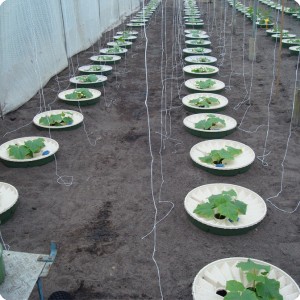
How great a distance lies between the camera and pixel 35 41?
700 centimetres

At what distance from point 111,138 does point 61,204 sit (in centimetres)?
172

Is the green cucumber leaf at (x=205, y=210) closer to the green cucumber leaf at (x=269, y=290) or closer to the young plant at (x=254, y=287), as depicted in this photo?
the young plant at (x=254, y=287)

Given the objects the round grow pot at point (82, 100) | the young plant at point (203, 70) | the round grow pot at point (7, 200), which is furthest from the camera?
the young plant at point (203, 70)

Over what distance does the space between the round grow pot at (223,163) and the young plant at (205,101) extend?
134 cm

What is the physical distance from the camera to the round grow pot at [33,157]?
4504 millimetres

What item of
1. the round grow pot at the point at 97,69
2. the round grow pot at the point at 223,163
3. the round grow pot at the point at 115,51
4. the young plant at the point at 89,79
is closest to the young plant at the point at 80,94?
the young plant at the point at 89,79

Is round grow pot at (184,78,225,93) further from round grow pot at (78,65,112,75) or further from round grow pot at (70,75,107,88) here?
round grow pot at (78,65,112,75)

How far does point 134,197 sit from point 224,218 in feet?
3.35

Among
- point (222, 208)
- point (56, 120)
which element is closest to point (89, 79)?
point (56, 120)

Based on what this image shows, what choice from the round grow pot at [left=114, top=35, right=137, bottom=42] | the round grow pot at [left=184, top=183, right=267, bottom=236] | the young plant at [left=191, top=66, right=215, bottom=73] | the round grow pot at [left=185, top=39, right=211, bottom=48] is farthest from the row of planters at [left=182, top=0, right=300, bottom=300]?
the round grow pot at [left=114, top=35, right=137, bottom=42]

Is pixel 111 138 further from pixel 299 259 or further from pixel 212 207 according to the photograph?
pixel 299 259

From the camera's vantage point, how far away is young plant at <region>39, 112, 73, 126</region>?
551cm

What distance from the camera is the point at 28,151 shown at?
4566 millimetres

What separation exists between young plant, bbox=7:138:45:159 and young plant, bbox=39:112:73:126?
2.72 feet
